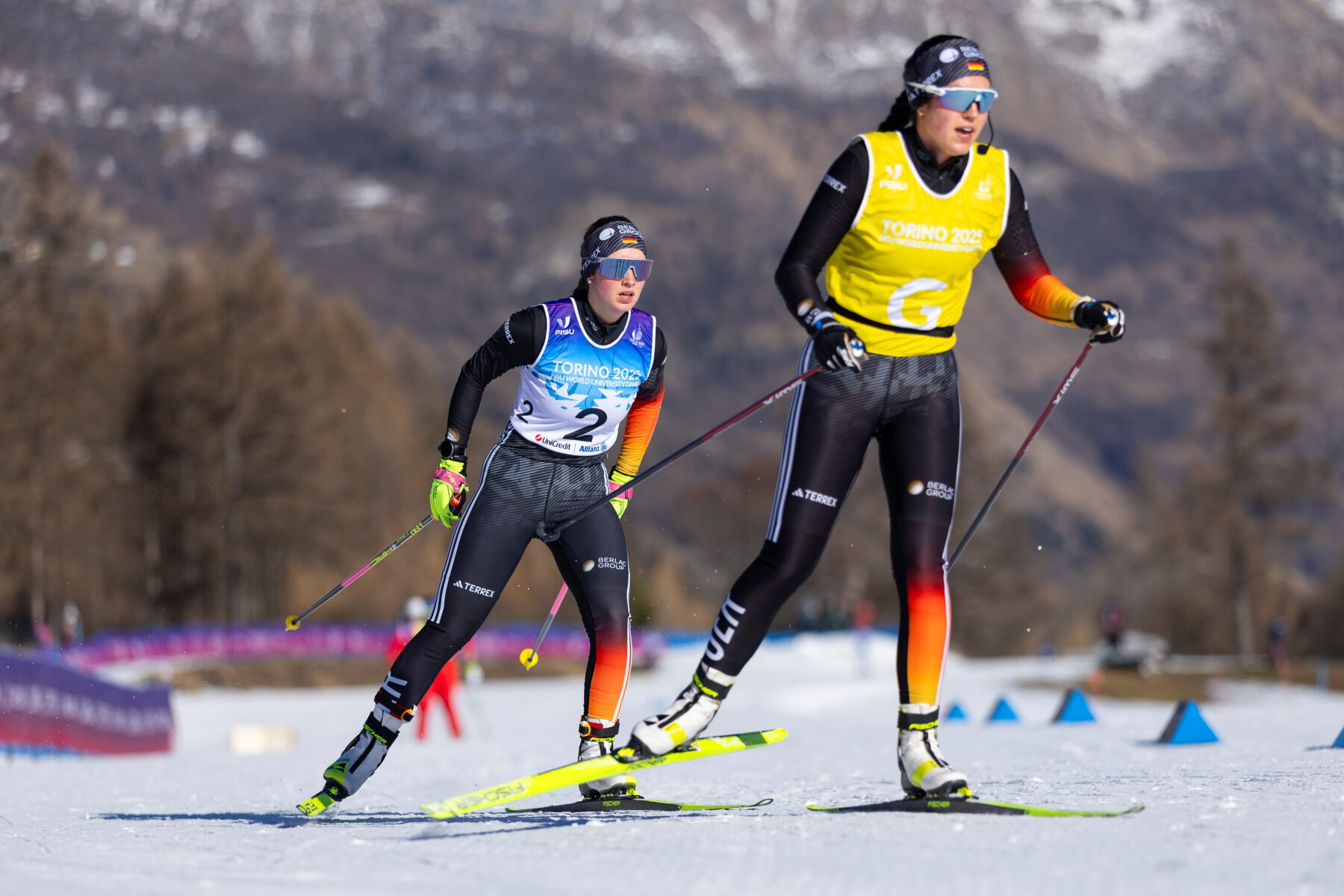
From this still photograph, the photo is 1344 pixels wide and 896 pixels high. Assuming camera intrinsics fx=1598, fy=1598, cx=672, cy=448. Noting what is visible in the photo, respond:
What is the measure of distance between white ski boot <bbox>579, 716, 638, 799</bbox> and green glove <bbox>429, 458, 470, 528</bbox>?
3.26 feet

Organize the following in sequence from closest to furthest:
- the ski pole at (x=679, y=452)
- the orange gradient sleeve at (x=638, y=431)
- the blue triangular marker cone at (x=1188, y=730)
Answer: the ski pole at (x=679, y=452) < the orange gradient sleeve at (x=638, y=431) < the blue triangular marker cone at (x=1188, y=730)

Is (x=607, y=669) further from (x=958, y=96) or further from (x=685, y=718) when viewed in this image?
(x=958, y=96)

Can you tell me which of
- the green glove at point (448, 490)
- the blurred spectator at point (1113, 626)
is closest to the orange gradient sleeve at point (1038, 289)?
the green glove at point (448, 490)

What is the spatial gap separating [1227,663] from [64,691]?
33.7 meters

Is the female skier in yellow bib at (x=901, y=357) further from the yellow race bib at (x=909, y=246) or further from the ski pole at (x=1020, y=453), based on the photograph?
the ski pole at (x=1020, y=453)

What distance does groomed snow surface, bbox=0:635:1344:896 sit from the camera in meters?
4.16

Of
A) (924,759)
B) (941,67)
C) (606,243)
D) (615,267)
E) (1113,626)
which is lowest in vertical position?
(1113,626)

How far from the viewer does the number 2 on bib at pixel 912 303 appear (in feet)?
18.0

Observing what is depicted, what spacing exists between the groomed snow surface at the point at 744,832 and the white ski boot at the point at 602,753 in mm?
419

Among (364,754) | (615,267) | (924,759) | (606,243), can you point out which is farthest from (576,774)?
(606,243)

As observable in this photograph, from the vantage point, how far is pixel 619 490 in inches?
254

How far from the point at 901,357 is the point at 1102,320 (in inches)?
27.1

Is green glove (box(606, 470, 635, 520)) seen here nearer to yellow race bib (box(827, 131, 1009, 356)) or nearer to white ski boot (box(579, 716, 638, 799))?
white ski boot (box(579, 716, 638, 799))

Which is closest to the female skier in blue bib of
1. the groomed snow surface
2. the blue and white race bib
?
the blue and white race bib
